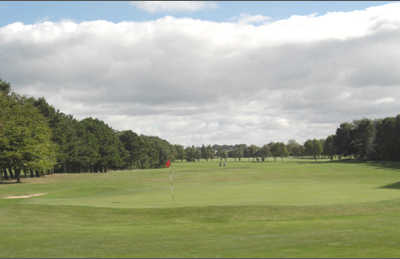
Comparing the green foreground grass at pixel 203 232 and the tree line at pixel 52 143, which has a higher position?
the tree line at pixel 52 143

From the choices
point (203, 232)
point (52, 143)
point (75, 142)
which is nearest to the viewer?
point (203, 232)

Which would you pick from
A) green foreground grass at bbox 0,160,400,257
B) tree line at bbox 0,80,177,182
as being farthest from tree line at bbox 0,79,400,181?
green foreground grass at bbox 0,160,400,257

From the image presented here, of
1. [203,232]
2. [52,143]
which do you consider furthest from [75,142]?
[203,232]

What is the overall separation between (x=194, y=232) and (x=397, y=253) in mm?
7393

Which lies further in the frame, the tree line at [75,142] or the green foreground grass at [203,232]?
the tree line at [75,142]

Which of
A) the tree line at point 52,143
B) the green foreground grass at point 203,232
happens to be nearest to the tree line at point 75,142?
the tree line at point 52,143

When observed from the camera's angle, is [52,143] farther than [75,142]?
No

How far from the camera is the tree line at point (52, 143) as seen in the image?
6391cm

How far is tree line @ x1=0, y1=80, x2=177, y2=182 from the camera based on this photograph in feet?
210

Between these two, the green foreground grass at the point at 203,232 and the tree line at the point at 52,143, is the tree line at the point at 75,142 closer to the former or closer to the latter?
the tree line at the point at 52,143

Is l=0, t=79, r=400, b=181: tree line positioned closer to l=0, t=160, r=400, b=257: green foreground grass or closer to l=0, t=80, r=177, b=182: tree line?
l=0, t=80, r=177, b=182: tree line

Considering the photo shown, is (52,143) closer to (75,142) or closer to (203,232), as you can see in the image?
(75,142)

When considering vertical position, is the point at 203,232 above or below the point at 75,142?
below

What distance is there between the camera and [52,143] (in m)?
83.8
